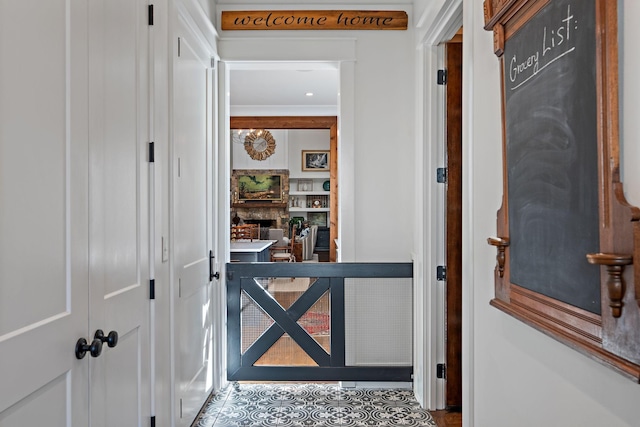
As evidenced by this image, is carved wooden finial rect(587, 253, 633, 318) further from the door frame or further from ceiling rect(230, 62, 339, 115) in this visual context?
ceiling rect(230, 62, 339, 115)

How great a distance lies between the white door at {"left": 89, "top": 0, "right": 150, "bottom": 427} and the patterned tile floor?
1056 mm

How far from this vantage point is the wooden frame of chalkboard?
95 cm

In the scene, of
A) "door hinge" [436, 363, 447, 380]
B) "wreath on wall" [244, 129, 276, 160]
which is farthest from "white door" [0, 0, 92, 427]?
"wreath on wall" [244, 129, 276, 160]

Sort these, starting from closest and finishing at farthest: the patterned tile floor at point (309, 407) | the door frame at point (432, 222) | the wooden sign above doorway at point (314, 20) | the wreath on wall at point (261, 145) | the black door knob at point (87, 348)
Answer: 1. the black door knob at point (87, 348)
2. the patterned tile floor at point (309, 407)
3. the door frame at point (432, 222)
4. the wooden sign above doorway at point (314, 20)
5. the wreath on wall at point (261, 145)

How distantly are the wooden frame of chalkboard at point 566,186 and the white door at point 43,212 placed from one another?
126cm

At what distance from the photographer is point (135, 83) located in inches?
74.0

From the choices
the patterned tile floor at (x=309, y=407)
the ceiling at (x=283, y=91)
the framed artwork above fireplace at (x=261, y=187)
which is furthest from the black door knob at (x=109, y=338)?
the framed artwork above fireplace at (x=261, y=187)

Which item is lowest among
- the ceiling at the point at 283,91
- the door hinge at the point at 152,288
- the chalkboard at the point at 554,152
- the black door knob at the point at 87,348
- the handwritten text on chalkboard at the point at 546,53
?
the black door knob at the point at 87,348

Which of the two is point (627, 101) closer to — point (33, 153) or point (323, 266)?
point (33, 153)

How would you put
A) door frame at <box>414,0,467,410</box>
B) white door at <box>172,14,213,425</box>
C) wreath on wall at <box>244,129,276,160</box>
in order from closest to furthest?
white door at <box>172,14,213,425</box>
door frame at <box>414,0,467,410</box>
wreath on wall at <box>244,129,276,160</box>

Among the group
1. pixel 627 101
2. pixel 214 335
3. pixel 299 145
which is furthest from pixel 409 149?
pixel 299 145

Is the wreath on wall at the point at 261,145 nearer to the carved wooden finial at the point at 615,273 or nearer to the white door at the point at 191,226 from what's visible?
the white door at the point at 191,226

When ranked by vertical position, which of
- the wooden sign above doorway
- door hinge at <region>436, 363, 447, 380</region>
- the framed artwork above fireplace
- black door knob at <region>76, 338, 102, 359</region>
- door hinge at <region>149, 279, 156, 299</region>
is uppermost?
the wooden sign above doorway

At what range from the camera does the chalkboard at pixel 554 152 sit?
1061 mm
